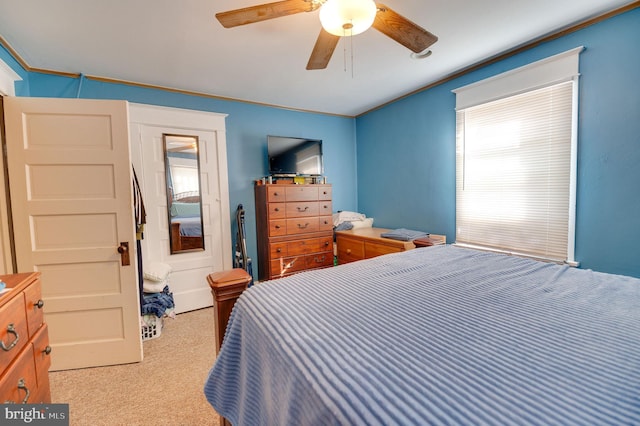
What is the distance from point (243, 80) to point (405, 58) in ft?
5.43

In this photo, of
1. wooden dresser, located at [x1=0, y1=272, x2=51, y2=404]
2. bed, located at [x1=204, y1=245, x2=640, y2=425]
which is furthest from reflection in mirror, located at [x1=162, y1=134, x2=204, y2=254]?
bed, located at [x1=204, y1=245, x2=640, y2=425]

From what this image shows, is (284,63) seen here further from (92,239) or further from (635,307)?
(635,307)

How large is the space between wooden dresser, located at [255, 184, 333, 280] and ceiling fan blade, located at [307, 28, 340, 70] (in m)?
1.59

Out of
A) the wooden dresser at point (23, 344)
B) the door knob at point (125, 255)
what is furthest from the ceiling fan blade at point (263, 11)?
the door knob at point (125, 255)

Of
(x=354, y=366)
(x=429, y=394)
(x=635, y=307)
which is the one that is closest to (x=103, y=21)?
(x=354, y=366)

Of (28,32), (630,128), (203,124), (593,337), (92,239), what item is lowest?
(593,337)

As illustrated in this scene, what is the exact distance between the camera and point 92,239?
1.97 meters

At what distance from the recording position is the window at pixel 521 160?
2117 mm

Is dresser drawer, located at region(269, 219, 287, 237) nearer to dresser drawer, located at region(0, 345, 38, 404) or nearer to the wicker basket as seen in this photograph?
the wicker basket

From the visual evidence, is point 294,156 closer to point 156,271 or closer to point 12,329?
point 156,271

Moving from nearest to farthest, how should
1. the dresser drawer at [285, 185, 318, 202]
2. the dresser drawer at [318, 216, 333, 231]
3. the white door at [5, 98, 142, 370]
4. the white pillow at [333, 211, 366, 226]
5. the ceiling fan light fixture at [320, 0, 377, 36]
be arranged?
the ceiling fan light fixture at [320, 0, 377, 36]
the white door at [5, 98, 142, 370]
the dresser drawer at [285, 185, 318, 202]
the dresser drawer at [318, 216, 333, 231]
the white pillow at [333, 211, 366, 226]

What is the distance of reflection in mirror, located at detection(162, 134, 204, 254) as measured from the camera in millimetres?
2941

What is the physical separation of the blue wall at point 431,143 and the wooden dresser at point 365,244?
0.52m

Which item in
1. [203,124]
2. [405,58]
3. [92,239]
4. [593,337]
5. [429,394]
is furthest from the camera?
[203,124]
